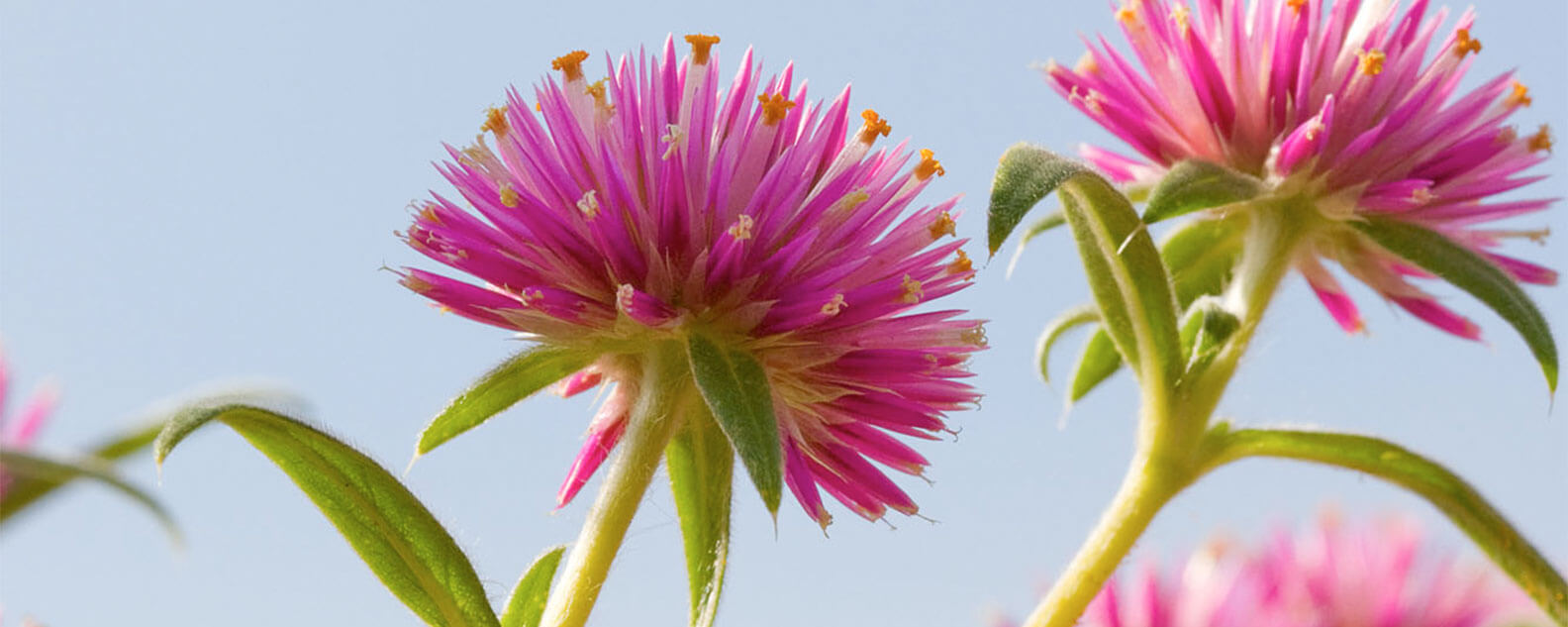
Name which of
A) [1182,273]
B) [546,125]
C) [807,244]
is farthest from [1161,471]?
[546,125]

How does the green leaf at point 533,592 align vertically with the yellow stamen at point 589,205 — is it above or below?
below

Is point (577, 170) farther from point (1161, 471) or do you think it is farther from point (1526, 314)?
point (1526, 314)

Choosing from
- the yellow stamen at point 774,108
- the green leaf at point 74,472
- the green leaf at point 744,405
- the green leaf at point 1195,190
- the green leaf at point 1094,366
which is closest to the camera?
the green leaf at point 744,405

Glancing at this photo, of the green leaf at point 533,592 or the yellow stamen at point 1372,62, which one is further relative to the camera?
the yellow stamen at point 1372,62

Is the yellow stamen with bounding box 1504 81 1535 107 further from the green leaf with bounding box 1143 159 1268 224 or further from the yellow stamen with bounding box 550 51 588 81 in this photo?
the yellow stamen with bounding box 550 51 588 81

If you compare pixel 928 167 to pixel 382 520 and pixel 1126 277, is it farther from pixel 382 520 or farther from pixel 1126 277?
pixel 382 520

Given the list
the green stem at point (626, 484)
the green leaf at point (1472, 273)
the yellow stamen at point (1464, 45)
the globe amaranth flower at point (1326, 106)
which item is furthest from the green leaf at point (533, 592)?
the yellow stamen at point (1464, 45)

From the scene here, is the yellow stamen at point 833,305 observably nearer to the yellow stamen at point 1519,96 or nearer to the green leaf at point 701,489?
the green leaf at point 701,489
